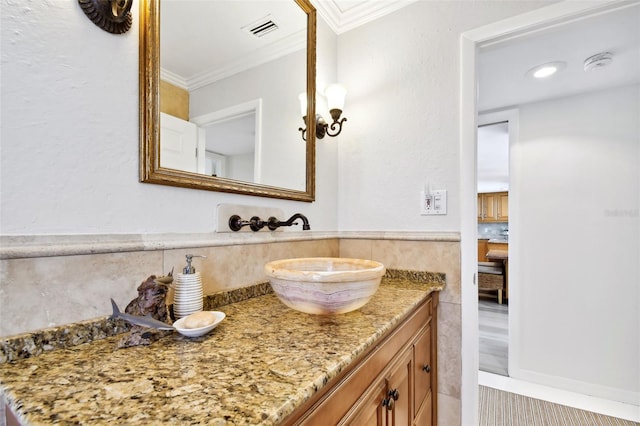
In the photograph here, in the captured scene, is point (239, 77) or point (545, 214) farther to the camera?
point (545, 214)

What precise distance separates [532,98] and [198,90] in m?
2.40

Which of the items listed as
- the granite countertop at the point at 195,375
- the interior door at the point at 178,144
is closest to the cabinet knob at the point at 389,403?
the granite countertop at the point at 195,375

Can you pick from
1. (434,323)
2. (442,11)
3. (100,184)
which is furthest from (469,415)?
(442,11)

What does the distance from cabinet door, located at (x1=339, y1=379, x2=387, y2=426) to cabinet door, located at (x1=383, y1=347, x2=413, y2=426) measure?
2cm

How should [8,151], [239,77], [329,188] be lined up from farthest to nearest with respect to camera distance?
[329,188] → [239,77] → [8,151]

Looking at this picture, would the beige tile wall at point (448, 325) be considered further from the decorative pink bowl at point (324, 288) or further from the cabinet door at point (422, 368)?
the decorative pink bowl at point (324, 288)

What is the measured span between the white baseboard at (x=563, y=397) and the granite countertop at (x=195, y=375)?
194 centimetres

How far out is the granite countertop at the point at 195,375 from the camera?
1.25 ft

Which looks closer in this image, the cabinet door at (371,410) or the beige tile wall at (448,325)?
the cabinet door at (371,410)

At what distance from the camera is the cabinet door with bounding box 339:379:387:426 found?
609mm

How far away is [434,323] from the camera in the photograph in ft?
4.11

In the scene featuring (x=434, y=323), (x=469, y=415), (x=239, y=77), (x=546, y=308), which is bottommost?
A: (x=469, y=415)

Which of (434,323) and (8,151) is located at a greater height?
(8,151)

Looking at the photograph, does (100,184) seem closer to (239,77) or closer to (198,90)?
(198,90)
